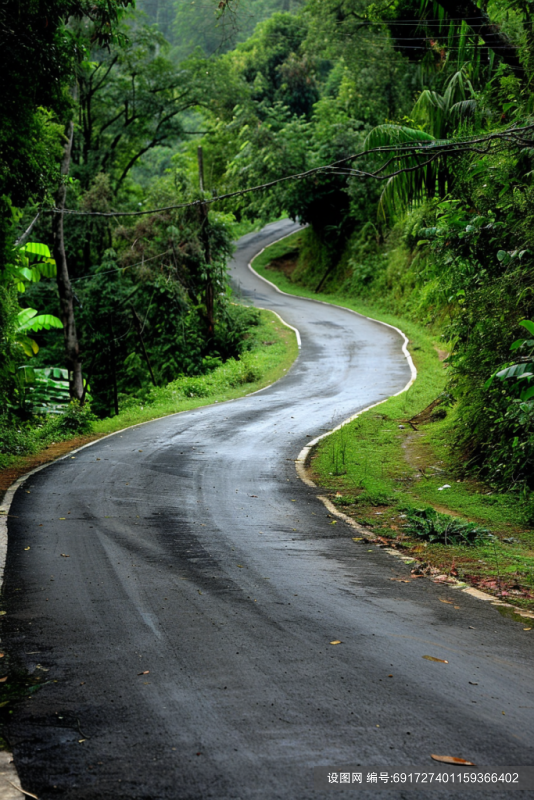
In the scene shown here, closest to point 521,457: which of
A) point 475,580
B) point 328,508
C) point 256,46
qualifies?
point 328,508

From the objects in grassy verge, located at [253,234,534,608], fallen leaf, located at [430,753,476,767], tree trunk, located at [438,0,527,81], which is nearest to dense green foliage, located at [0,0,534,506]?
tree trunk, located at [438,0,527,81]

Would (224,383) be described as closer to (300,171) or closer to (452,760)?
(300,171)

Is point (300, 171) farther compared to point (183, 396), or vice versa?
point (300, 171)

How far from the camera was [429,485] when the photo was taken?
406 inches

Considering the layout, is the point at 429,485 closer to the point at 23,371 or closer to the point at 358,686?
the point at 358,686

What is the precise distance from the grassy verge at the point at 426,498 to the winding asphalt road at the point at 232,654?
1.96 feet

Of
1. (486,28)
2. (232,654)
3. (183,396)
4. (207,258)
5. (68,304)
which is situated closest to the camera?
(232,654)

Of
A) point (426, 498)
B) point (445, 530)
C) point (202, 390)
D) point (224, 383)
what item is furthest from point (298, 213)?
point (445, 530)

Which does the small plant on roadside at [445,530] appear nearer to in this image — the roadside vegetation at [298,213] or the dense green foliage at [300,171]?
the roadside vegetation at [298,213]

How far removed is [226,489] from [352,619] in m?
5.22

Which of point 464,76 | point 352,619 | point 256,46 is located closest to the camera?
point 352,619

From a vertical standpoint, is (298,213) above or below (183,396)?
above

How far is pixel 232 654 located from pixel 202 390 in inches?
733

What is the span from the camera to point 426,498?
9695mm
